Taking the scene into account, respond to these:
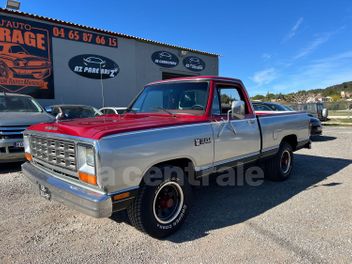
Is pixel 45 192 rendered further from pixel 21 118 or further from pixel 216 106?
pixel 21 118

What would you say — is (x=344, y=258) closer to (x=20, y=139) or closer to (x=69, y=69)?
(x=20, y=139)

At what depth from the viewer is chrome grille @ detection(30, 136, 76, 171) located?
314cm

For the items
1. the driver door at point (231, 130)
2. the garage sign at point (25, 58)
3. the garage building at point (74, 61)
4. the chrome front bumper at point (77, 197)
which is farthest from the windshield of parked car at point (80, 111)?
the chrome front bumper at point (77, 197)

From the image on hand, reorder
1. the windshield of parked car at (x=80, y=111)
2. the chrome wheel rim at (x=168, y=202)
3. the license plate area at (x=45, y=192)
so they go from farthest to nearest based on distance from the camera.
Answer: the windshield of parked car at (x=80, y=111) → the chrome wheel rim at (x=168, y=202) → the license plate area at (x=45, y=192)

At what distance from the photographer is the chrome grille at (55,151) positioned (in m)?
3.14

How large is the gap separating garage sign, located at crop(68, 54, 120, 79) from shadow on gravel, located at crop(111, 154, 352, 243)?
10.6 metres

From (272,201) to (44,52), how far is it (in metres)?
12.2

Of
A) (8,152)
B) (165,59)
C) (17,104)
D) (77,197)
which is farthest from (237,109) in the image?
(165,59)

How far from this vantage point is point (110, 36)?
15227 millimetres

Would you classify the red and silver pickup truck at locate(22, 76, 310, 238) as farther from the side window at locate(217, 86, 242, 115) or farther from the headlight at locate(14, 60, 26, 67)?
the headlight at locate(14, 60, 26, 67)

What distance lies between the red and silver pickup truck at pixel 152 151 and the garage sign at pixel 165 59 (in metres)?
12.7

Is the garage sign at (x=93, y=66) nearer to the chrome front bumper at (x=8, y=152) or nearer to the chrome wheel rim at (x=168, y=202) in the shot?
the chrome front bumper at (x=8, y=152)

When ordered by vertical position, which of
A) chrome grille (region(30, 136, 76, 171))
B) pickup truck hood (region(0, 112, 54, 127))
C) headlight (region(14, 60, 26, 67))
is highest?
headlight (region(14, 60, 26, 67))

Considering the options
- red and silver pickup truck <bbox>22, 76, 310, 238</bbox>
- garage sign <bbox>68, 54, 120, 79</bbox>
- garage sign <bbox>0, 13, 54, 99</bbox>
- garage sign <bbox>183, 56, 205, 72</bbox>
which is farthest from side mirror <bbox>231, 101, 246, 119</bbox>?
garage sign <bbox>183, 56, 205, 72</bbox>
